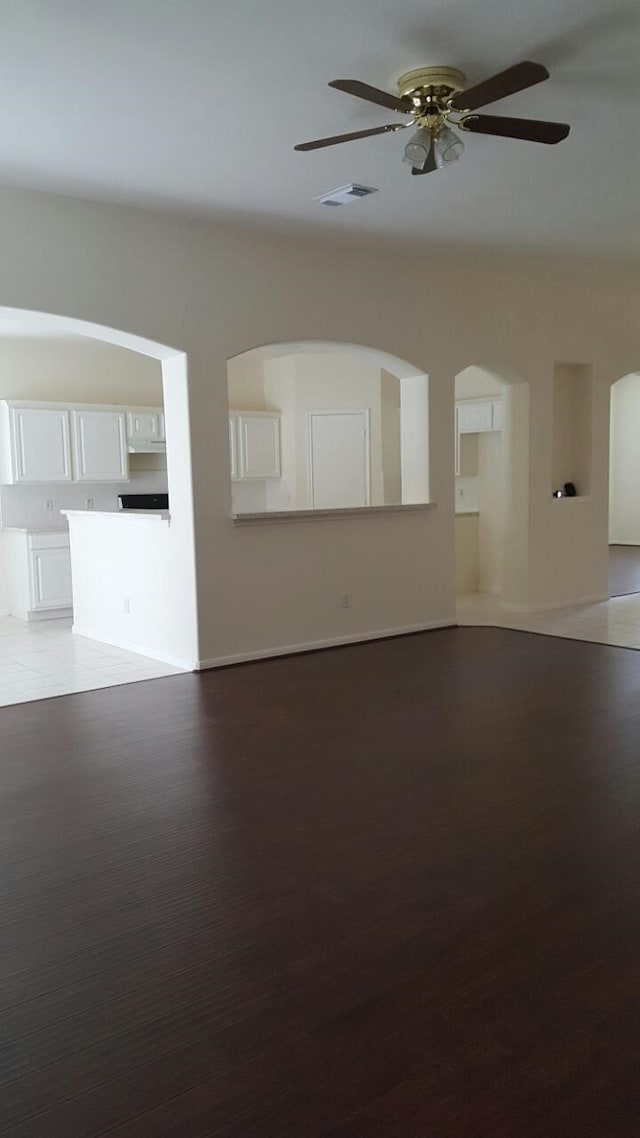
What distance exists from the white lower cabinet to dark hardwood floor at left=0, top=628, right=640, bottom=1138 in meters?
3.36

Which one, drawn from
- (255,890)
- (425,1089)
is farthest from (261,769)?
(425,1089)

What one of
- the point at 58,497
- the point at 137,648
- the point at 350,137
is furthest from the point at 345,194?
the point at 58,497

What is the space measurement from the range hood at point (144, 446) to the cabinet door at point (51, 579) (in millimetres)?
1240

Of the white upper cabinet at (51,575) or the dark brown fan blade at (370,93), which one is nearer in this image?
the dark brown fan blade at (370,93)

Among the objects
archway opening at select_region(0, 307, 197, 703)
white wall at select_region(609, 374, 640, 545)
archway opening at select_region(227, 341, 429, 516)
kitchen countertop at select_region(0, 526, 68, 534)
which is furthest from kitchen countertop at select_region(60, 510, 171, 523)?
white wall at select_region(609, 374, 640, 545)

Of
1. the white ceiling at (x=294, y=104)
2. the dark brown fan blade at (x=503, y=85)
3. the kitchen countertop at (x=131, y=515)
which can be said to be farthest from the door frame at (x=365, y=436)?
the dark brown fan blade at (x=503, y=85)

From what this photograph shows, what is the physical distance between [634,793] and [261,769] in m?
1.54

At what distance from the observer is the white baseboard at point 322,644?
569 centimetres

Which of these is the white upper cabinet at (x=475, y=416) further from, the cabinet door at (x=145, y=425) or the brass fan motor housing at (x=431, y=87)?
the brass fan motor housing at (x=431, y=87)

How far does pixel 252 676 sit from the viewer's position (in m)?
5.43

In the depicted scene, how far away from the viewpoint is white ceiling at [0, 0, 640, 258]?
299cm

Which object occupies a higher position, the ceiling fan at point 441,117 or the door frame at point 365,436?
the ceiling fan at point 441,117

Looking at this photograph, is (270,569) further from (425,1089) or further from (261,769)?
(425,1089)

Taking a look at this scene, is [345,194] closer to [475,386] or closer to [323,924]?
[323,924]
